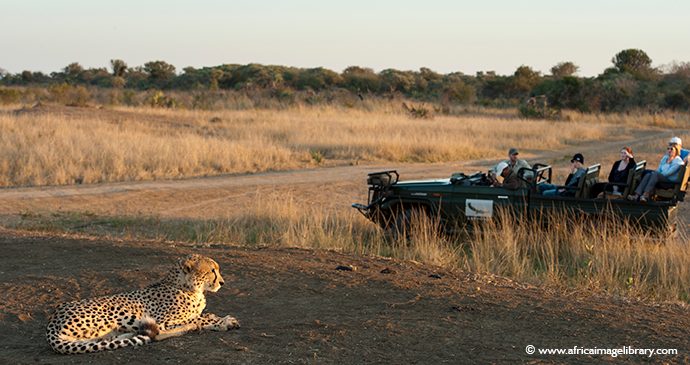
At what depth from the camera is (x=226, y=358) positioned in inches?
223

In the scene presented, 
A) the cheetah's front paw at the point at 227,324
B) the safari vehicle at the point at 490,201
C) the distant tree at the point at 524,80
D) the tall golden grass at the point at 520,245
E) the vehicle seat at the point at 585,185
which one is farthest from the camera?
the distant tree at the point at 524,80

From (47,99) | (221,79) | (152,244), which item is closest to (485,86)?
(221,79)

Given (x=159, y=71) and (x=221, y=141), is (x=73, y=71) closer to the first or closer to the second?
(x=159, y=71)

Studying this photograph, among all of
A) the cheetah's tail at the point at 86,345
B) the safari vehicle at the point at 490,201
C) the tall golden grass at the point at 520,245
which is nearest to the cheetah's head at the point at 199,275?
the cheetah's tail at the point at 86,345

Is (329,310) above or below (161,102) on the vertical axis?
below

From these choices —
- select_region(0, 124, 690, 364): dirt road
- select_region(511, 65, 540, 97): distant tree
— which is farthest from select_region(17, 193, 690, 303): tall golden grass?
select_region(511, 65, 540, 97): distant tree

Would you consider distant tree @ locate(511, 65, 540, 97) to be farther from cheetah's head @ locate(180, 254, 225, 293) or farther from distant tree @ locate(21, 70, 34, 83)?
cheetah's head @ locate(180, 254, 225, 293)

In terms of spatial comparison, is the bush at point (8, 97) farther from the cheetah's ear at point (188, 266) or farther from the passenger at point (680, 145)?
the cheetah's ear at point (188, 266)

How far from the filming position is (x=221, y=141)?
80.1 feet

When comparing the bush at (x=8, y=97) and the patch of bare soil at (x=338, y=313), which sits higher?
the bush at (x=8, y=97)

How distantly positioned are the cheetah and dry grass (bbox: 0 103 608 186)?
12.7 m

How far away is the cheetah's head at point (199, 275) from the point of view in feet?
20.9

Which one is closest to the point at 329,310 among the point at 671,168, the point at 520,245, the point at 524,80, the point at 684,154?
the point at 520,245

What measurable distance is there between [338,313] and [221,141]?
18.2 metres
